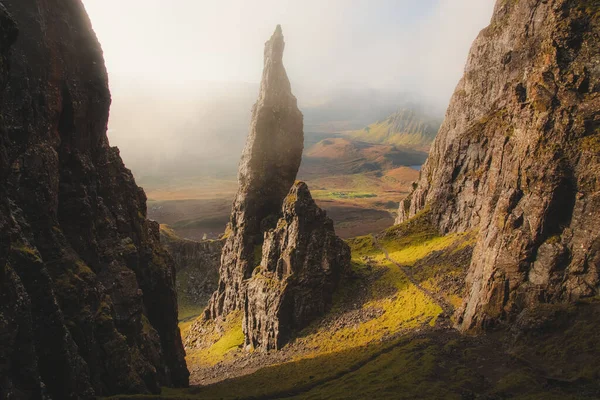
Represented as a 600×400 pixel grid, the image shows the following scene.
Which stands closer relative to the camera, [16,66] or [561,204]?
[16,66]

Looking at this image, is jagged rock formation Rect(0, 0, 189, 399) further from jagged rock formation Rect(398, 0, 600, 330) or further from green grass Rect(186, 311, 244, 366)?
jagged rock formation Rect(398, 0, 600, 330)

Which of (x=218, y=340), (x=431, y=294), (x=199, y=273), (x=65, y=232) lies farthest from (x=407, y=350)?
(x=199, y=273)

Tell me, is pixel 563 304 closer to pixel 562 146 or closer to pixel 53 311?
pixel 562 146

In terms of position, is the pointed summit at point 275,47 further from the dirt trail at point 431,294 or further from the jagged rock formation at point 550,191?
the jagged rock formation at point 550,191

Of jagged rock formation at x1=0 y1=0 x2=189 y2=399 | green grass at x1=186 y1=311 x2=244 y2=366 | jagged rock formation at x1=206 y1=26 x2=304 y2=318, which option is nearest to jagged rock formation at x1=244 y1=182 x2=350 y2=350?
green grass at x1=186 y1=311 x2=244 y2=366

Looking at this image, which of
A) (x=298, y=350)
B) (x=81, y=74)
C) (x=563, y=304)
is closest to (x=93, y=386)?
(x=81, y=74)
